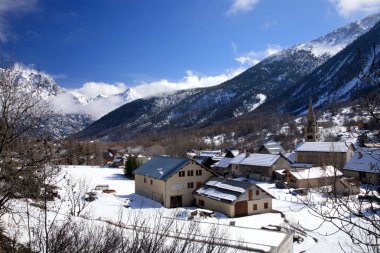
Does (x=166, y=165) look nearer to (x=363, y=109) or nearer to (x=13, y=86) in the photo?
(x=13, y=86)

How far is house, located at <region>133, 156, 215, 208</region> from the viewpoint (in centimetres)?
3981

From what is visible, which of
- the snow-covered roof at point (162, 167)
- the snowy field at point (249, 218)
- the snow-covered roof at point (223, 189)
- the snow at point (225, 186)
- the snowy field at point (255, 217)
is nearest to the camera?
the snowy field at point (249, 218)

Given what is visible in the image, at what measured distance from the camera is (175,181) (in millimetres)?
40312

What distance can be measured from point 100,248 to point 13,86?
265 inches

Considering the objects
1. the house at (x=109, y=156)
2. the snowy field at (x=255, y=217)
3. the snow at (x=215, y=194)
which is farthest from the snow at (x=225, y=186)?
the house at (x=109, y=156)

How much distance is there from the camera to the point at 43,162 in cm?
1220

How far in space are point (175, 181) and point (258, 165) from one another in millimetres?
26102

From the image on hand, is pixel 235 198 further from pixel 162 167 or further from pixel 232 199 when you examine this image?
pixel 162 167

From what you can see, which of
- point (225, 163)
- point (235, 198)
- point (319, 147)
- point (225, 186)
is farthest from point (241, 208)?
point (319, 147)

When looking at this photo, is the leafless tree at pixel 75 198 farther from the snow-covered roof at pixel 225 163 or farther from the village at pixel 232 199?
the snow-covered roof at pixel 225 163

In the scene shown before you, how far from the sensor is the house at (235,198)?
116ft

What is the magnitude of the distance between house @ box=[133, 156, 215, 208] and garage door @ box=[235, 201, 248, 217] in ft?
24.2

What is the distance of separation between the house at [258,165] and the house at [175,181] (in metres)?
21.1

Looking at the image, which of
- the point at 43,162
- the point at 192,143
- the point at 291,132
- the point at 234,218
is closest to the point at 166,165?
the point at 234,218
